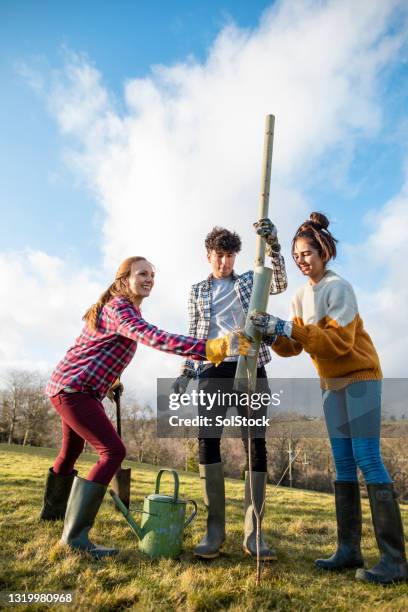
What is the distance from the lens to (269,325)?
10.3ft

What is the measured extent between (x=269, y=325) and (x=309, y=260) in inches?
36.4

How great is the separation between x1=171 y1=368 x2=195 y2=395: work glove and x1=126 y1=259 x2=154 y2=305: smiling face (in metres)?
0.84

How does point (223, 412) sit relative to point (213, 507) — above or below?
above

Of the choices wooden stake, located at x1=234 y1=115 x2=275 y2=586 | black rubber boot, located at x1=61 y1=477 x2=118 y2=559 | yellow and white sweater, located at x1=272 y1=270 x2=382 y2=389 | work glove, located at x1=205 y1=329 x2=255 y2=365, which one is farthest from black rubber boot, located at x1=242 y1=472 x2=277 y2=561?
work glove, located at x1=205 y1=329 x2=255 y2=365

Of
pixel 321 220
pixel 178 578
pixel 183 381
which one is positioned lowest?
pixel 178 578

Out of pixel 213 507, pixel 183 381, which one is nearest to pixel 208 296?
pixel 183 381

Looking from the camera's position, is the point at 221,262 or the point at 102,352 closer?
the point at 102,352

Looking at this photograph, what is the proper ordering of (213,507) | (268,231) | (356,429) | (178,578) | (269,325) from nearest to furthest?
1. (178,578)
2. (269,325)
3. (356,429)
4. (268,231)
5. (213,507)

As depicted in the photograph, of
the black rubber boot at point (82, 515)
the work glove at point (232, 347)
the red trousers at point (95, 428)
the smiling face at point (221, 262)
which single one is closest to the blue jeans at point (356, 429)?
the work glove at point (232, 347)

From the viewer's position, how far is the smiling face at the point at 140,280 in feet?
13.4

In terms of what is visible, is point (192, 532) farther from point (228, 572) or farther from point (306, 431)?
point (306, 431)

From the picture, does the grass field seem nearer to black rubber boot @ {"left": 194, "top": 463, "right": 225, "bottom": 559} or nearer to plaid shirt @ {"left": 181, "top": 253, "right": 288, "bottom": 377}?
black rubber boot @ {"left": 194, "top": 463, "right": 225, "bottom": 559}

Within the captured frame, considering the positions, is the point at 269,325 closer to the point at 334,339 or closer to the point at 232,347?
the point at 232,347

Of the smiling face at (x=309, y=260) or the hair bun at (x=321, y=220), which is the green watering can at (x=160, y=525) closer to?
the smiling face at (x=309, y=260)
